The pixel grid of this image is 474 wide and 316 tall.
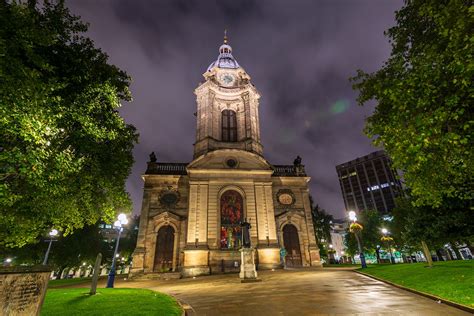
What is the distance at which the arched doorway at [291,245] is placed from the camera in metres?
26.9

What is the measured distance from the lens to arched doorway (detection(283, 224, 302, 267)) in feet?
88.2

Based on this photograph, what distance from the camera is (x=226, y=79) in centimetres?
3844

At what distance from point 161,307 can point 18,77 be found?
7.87 metres

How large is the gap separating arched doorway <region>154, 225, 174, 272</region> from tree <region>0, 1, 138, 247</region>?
15026 millimetres

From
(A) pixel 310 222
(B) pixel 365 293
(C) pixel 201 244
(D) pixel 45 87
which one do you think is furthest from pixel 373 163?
(D) pixel 45 87

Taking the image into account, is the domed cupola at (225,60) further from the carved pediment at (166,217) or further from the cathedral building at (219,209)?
Answer: the carved pediment at (166,217)

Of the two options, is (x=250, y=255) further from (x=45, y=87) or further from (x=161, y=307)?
(x=45, y=87)

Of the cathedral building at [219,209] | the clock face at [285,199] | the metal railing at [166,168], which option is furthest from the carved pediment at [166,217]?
the clock face at [285,199]

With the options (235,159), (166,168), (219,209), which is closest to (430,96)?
(219,209)

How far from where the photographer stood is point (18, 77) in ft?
21.4

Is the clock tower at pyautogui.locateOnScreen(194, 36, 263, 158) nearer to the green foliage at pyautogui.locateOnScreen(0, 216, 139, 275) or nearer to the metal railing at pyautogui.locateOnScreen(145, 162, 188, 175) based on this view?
the metal railing at pyautogui.locateOnScreen(145, 162, 188, 175)

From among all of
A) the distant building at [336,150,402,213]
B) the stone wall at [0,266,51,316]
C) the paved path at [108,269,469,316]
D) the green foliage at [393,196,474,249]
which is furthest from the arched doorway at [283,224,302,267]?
the distant building at [336,150,402,213]

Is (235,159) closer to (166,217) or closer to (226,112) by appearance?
(226,112)

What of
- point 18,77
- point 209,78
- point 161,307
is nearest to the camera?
point 18,77
